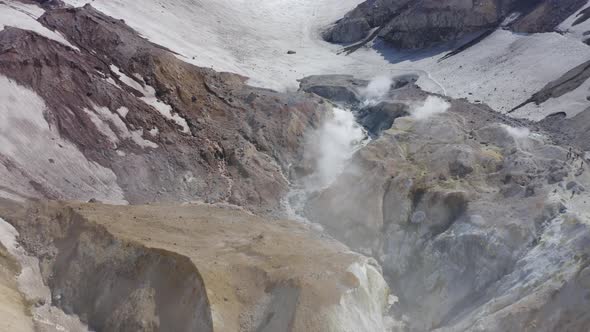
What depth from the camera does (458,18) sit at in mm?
63344

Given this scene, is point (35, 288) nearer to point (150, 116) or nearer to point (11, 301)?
point (11, 301)

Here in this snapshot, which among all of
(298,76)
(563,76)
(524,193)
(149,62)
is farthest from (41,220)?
(563,76)

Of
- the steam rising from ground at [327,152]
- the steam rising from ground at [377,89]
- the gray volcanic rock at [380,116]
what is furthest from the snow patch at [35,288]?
the steam rising from ground at [377,89]

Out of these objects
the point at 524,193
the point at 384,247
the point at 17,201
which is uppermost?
the point at 524,193

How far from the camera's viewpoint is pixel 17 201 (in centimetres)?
3044

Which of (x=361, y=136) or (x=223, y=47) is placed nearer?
(x=361, y=136)

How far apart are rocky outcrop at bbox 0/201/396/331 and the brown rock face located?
4.39 m

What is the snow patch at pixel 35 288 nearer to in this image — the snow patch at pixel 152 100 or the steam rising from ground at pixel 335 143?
the snow patch at pixel 152 100

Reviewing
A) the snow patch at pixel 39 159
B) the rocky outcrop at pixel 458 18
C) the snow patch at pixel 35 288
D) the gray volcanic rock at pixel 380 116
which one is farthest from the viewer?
the rocky outcrop at pixel 458 18

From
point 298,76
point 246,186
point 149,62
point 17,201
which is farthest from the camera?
point 298,76

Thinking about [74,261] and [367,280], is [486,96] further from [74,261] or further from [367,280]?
[74,261]

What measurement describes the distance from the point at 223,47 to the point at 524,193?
3749cm

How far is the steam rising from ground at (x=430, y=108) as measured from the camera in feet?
144

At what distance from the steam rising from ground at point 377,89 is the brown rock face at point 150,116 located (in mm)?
6435
